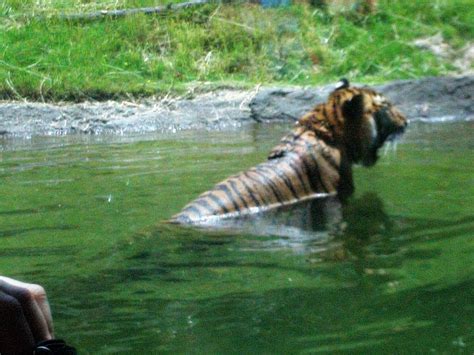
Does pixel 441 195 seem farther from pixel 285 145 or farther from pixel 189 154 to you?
pixel 189 154

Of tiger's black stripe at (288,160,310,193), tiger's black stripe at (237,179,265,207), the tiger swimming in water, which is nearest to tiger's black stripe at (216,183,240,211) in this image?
the tiger swimming in water

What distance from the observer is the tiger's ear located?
7188 millimetres

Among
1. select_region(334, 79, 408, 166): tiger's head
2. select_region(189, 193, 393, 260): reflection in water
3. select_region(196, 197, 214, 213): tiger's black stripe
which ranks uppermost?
select_region(334, 79, 408, 166): tiger's head

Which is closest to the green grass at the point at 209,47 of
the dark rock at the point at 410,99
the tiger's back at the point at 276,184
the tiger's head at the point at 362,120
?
the dark rock at the point at 410,99

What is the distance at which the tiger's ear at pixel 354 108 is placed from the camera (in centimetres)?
719

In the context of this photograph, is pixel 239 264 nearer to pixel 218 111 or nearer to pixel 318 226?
pixel 318 226

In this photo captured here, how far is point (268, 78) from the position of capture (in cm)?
1369

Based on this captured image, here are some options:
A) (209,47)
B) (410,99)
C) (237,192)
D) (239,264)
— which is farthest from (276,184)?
(209,47)

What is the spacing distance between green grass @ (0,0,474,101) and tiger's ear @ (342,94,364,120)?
585 centimetres

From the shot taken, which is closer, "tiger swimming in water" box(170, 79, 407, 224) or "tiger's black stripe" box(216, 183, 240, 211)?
"tiger's black stripe" box(216, 183, 240, 211)

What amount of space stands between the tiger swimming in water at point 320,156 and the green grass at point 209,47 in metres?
5.81

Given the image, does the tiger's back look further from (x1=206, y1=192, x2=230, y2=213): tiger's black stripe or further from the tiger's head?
the tiger's head

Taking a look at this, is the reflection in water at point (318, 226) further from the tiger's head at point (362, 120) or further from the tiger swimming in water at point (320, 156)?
the tiger's head at point (362, 120)

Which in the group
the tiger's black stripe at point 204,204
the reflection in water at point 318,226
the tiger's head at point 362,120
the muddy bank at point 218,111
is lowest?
the muddy bank at point 218,111
